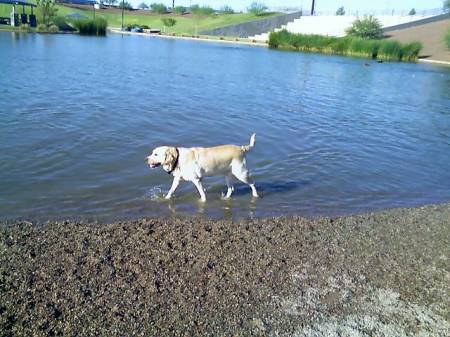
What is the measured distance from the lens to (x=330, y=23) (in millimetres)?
108250

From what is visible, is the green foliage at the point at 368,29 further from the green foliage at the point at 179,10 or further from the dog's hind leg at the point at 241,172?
the green foliage at the point at 179,10

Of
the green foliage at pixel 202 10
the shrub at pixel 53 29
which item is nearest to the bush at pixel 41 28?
the shrub at pixel 53 29

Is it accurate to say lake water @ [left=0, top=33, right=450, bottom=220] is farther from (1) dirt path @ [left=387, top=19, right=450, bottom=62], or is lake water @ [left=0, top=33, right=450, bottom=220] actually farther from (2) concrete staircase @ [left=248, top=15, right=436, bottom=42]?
(2) concrete staircase @ [left=248, top=15, right=436, bottom=42]

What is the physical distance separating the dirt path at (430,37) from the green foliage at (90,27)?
195ft

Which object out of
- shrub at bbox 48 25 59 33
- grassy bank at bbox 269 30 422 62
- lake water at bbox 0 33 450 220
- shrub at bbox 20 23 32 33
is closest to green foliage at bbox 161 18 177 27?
shrub at bbox 48 25 59 33

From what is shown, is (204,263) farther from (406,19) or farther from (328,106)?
(406,19)

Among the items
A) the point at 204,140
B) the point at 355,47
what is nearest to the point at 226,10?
the point at 355,47

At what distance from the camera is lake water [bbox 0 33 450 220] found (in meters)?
9.74

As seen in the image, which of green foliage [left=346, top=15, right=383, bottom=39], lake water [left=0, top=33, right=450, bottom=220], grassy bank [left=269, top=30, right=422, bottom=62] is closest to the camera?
lake water [left=0, top=33, right=450, bottom=220]

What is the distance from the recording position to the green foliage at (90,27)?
270 ft

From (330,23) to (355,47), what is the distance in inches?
1807

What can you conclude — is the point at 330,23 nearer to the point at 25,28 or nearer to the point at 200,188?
the point at 25,28

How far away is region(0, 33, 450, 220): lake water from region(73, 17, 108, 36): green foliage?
5543cm

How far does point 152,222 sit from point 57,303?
2.89m
